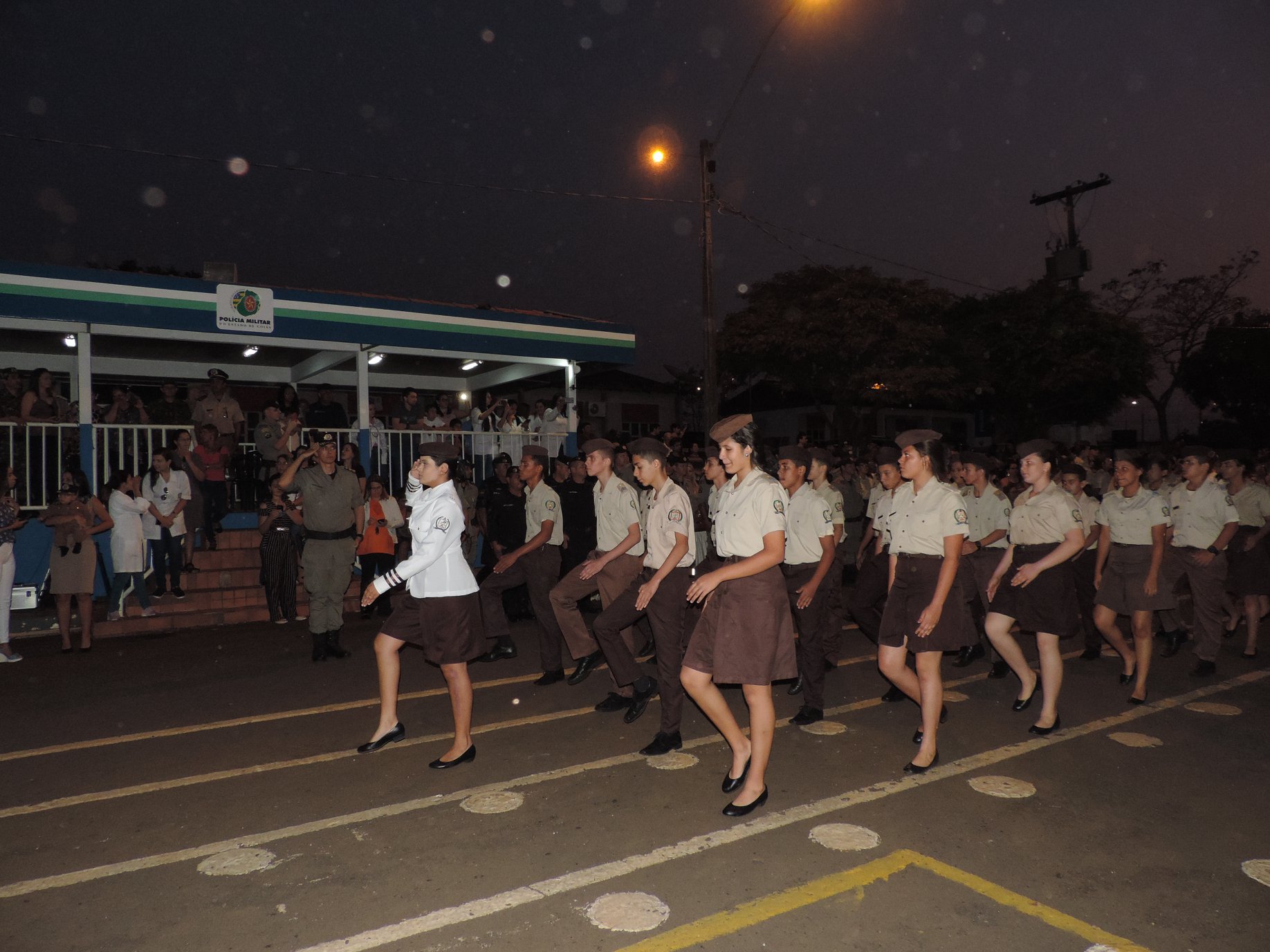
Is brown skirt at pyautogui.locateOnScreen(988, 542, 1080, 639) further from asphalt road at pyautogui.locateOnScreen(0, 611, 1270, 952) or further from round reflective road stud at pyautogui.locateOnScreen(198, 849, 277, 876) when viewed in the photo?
round reflective road stud at pyautogui.locateOnScreen(198, 849, 277, 876)

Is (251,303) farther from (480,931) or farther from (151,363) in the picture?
(480,931)

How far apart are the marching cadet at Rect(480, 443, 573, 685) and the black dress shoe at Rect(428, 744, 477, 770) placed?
6.20ft

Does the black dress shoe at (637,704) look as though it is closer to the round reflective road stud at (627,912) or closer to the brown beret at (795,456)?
the brown beret at (795,456)

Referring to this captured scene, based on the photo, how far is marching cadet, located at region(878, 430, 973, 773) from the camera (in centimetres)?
487

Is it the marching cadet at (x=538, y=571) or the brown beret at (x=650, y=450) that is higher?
the brown beret at (x=650, y=450)

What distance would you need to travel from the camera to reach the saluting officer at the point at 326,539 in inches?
321

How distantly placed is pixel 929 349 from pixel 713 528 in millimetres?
30168

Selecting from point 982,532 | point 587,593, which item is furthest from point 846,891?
point 982,532

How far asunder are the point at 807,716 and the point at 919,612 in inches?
54.0

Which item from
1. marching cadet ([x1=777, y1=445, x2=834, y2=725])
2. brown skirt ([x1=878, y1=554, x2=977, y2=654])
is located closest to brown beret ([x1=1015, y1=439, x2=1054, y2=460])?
brown skirt ([x1=878, y1=554, x2=977, y2=654])

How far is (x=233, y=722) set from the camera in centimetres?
618

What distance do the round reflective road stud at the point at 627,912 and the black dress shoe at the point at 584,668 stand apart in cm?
357

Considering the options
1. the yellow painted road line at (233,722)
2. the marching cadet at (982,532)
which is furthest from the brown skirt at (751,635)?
the marching cadet at (982,532)

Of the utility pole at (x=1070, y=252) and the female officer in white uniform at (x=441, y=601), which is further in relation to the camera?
the utility pole at (x=1070, y=252)
